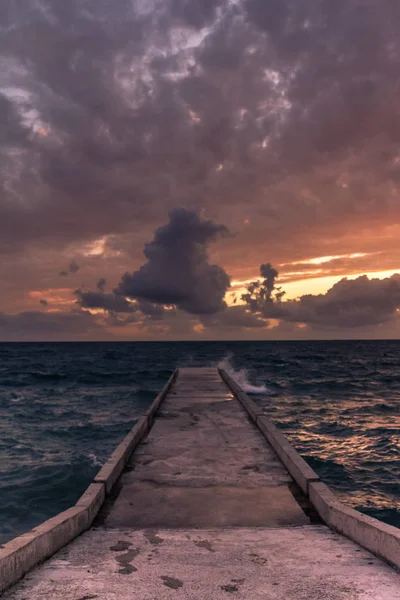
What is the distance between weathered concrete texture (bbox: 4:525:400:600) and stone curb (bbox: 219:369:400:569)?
0.12 m

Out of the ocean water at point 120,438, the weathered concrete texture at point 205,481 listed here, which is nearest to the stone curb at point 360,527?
the weathered concrete texture at point 205,481

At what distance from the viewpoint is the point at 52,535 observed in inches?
207

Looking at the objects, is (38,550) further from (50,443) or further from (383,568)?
(50,443)

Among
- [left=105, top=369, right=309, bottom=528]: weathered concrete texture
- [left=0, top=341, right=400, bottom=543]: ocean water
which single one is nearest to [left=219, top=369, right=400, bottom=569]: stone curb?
[left=105, top=369, right=309, bottom=528]: weathered concrete texture

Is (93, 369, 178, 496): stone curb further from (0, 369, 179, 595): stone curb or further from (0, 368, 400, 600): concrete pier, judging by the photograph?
(0, 368, 400, 600): concrete pier

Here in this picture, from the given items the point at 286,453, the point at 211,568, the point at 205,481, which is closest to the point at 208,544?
the point at 211,568

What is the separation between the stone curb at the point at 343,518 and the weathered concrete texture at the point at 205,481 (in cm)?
26

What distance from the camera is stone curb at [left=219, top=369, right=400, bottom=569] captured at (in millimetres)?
A: 4980

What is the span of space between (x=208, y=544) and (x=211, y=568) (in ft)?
2.53

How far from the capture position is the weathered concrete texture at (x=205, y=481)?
265 inches

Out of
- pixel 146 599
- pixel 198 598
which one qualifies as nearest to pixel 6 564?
pixel 146 599

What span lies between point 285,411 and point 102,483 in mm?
20199

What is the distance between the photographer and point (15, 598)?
410 cm

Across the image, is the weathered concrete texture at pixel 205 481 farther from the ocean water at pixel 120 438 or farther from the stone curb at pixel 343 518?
the ocean water at pixel 120 438
